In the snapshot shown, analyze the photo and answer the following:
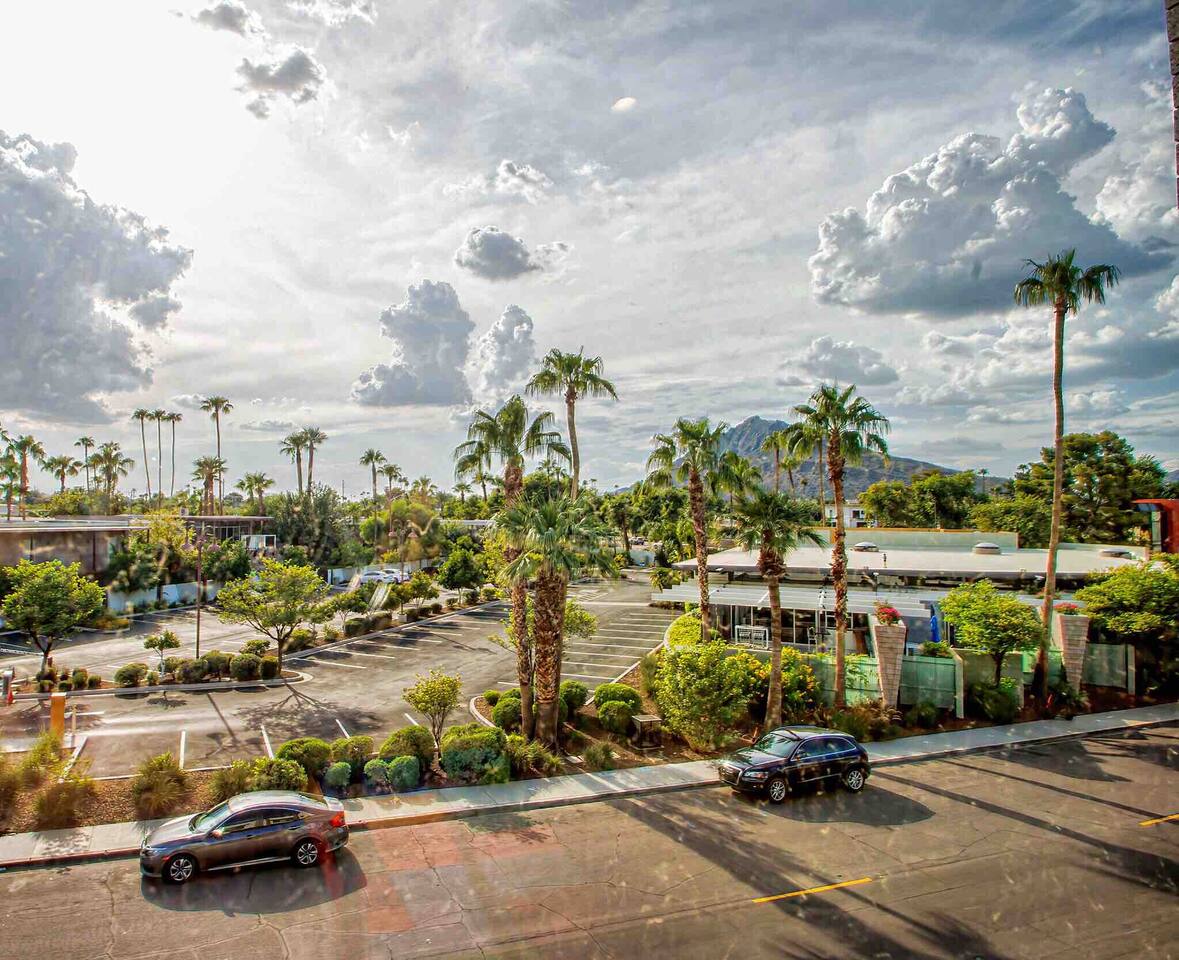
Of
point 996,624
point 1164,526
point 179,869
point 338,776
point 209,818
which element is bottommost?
point 338,776

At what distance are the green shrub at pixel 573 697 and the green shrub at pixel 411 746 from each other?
595 cm

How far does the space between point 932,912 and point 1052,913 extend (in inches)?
80.5

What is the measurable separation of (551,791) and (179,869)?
8.49 m

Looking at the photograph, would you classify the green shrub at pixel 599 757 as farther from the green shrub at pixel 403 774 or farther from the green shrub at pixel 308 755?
the green shrub at pixel 308 755

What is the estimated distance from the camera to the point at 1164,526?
40500 millimetres

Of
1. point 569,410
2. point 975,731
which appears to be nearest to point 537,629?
point 569,410

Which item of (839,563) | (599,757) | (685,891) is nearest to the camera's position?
(685,891)

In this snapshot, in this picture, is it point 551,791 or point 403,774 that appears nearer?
point 403,774

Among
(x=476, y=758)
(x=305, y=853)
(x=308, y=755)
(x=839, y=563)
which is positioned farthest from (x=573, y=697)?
(x=305, y=853)

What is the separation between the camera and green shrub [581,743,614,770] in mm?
19828

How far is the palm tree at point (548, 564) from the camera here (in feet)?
67.4

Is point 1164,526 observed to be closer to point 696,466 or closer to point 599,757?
point 696,466

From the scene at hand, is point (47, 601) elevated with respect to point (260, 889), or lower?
elevated

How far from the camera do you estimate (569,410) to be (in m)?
26.4
